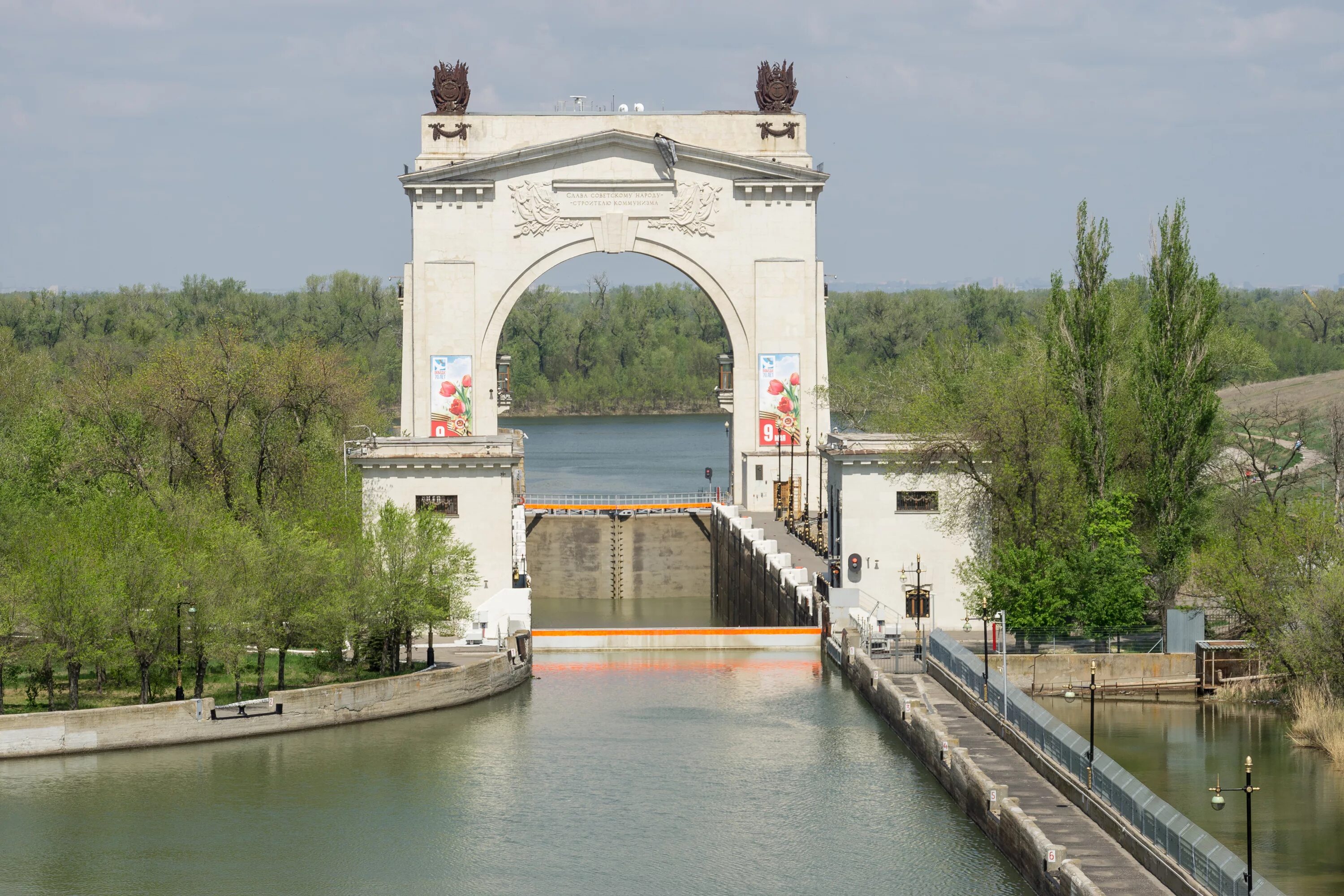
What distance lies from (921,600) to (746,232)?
25619 mm

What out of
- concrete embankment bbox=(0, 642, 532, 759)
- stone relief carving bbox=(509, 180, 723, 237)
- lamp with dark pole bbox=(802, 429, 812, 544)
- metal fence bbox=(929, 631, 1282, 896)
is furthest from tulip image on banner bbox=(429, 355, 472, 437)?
metal fence bbox=(929, 631, 1282, 896)

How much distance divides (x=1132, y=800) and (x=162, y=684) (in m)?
25.0

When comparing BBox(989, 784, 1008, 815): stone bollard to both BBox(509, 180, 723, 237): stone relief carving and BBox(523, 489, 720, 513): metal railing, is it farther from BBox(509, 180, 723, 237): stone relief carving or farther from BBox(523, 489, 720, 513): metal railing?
BBox(509, 180, 723, 237): stone relief carving

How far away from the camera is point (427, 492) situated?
5538 centimetres

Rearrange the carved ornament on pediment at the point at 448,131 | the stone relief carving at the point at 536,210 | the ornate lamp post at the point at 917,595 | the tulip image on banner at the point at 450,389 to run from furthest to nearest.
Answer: the carved ornament on pediment at the point at 448,131 → the stone relief carving at the point at 536,210 → the tulip image on banner at the point at 450,389 → the ornate lamp post at the point at 917,595

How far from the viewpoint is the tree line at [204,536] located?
4238 centimetres

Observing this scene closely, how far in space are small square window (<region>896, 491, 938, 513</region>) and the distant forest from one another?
7128cm

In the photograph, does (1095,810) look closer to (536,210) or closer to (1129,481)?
(1129,481)

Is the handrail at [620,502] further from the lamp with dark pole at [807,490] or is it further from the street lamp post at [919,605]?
the street lamp post at [919,605]

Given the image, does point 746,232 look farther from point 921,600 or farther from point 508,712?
point 508,712

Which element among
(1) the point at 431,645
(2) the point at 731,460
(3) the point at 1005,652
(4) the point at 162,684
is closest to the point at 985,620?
(3) the point at 1005,652

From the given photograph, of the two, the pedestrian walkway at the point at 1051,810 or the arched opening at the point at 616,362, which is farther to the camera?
the arched opening at the point at 616,362

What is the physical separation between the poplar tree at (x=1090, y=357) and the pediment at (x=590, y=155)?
859 inches

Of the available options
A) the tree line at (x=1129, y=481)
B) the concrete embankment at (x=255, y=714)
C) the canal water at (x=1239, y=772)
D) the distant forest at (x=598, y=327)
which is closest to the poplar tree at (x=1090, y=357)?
the tree line at (x=1129, y=481)
